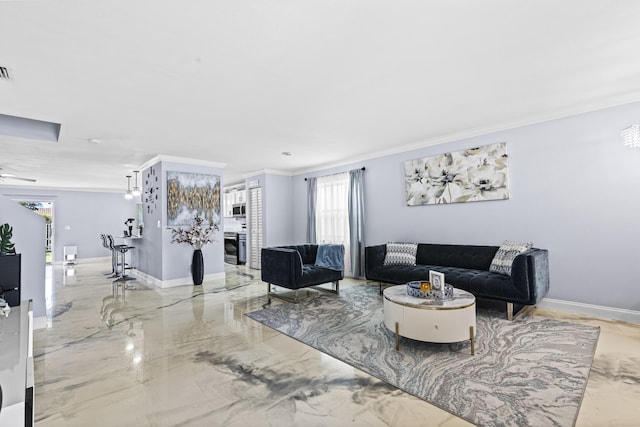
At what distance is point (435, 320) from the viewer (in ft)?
9.08

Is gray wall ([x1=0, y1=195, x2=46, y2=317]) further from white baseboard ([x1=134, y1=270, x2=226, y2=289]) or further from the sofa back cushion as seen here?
the sofa back cushion

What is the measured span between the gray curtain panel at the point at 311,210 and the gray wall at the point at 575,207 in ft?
10.6

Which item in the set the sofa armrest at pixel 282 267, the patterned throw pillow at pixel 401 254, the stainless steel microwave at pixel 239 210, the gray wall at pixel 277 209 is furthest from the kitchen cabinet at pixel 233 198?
the patterned throw pillow at pixel 401 254

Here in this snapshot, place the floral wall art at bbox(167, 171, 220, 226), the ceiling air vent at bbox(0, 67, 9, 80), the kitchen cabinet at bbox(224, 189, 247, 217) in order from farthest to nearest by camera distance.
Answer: the kitchen cabinet at bbox(224, 189, 247, 217) → the floral wall art at bbox(167, 171, 220, 226) → the ceiling air vent at bbox(0, 67, 9, 80)

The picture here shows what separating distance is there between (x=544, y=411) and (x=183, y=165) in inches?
246

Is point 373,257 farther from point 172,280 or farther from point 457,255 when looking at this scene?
point 172,280

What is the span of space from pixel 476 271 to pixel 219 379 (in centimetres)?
351

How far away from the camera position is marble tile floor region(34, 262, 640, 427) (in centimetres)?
196

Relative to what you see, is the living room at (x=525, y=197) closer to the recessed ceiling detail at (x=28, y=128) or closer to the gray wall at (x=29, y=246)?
the gray wall at (x=29, y=246)

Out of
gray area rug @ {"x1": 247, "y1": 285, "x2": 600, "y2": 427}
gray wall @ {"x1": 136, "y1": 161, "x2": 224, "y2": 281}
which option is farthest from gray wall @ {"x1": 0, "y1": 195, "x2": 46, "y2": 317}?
gray area rug @ {"x1": 247, "y1": 285, "x2": 600, "y2": 427}

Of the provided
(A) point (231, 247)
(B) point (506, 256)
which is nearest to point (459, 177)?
(B) point (506, 256)

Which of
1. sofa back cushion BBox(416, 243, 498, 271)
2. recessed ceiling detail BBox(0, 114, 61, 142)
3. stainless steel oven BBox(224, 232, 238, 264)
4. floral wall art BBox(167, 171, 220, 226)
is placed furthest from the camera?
stainless steel oven BBox(224, 232, 238, 264)

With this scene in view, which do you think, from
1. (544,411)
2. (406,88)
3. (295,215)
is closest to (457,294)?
(544,411)

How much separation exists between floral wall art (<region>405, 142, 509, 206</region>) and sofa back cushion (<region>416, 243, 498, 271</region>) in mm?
736
